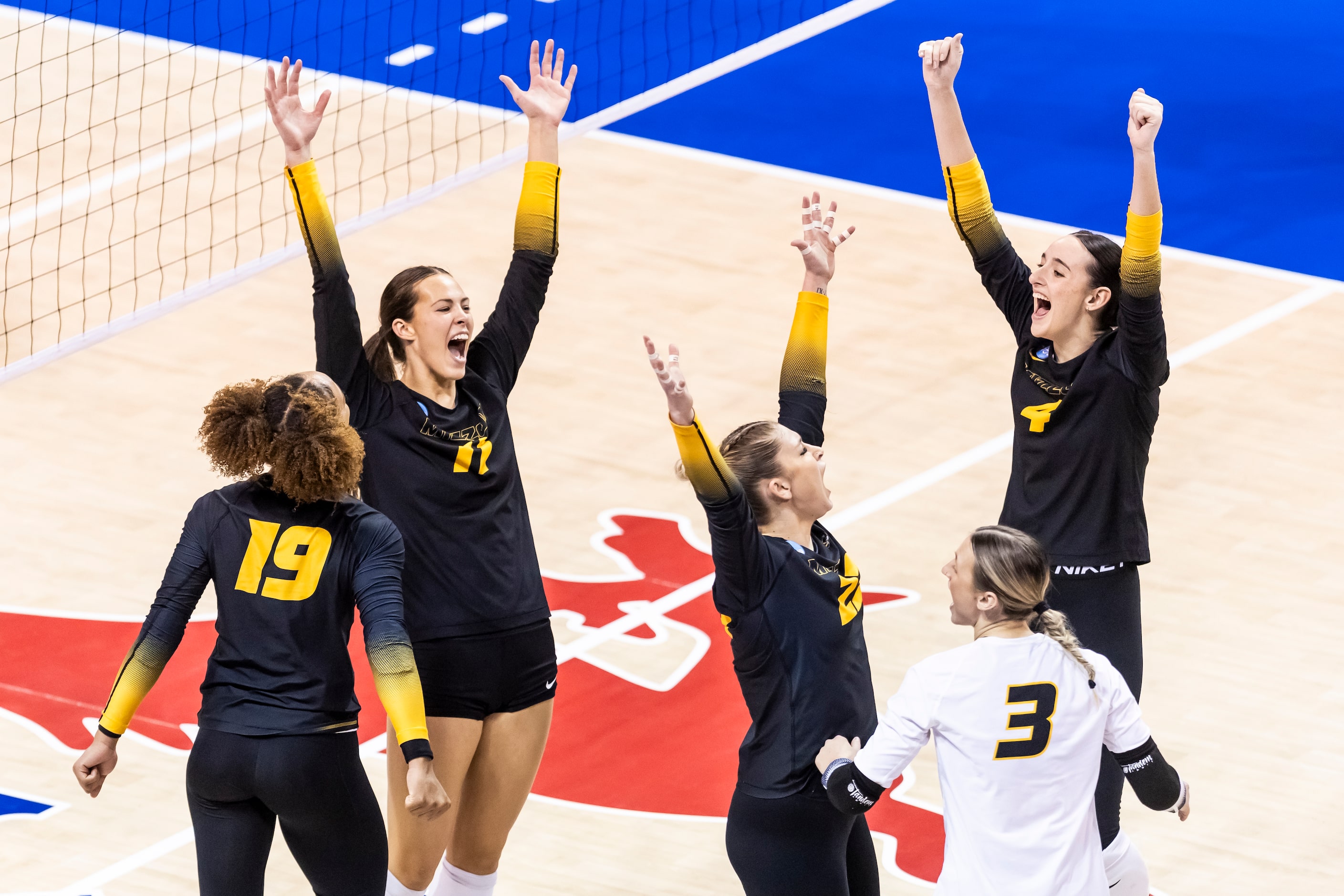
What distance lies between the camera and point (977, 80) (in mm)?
17047

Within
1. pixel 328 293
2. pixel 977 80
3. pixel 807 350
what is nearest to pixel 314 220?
pixel 328 293

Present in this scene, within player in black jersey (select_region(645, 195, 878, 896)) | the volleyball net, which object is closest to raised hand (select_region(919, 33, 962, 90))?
player in black jersey (select_region(645, 195, 878, 896))

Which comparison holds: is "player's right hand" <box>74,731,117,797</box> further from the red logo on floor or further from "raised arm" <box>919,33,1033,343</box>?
"raised arm" <box>919,33,1033,343</box>

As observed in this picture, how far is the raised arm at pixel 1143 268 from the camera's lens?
6.19m

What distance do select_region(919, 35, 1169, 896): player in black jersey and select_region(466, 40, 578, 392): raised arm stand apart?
1490 millimetres

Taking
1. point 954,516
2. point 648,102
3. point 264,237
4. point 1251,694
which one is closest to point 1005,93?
point 648,102

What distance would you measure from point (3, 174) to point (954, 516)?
7901mm

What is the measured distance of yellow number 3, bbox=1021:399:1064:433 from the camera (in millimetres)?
6500

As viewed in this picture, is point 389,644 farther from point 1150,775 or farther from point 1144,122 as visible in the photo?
point 1144,122

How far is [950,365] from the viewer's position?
12336mm

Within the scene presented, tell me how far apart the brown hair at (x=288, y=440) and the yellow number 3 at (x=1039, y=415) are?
2.00 m

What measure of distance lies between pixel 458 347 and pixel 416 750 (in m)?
1.40

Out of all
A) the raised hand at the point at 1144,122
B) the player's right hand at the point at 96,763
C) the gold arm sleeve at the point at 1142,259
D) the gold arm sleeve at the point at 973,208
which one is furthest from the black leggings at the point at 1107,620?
the player's right hand at the point at 96,763

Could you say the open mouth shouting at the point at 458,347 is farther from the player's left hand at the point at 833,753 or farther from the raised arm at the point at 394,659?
the player's left hand at the point at 833,753
